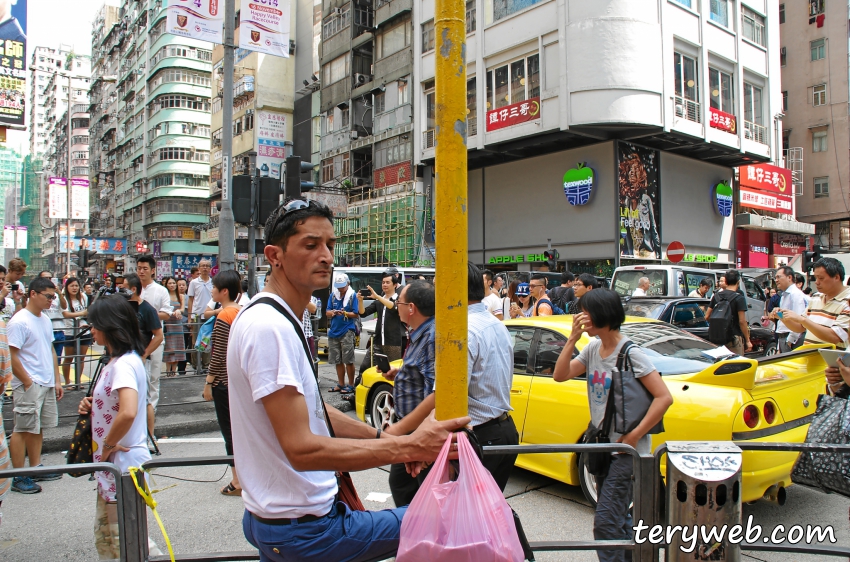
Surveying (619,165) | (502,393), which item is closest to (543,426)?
(502,393)

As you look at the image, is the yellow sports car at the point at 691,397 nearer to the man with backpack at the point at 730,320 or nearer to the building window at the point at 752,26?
the man with backpack at the point at 730,320

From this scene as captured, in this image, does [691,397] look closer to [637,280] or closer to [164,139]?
[637,280]

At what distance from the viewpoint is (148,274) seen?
8008 millimetres

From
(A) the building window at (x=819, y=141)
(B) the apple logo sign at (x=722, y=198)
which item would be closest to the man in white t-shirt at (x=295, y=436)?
(B) the apple logo sign at (x=722, y=198)

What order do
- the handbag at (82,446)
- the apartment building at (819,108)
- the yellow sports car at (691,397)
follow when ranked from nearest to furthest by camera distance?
the handbag at (82,446), the yellow sports car at (691,397), the apartment building at (819,108)

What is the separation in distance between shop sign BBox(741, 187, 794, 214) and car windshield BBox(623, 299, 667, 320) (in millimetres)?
19739

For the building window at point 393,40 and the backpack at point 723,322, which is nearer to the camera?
the backpack at point 723,322

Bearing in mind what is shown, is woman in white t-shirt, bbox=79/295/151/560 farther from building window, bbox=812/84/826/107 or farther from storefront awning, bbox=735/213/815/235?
building window, bbox=812/84/826/107

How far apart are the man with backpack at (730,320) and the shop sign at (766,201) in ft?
64.3

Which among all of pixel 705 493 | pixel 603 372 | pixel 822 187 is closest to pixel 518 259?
pixel 822 187

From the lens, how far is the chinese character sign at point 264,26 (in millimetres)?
10953

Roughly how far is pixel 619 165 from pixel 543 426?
721 inches

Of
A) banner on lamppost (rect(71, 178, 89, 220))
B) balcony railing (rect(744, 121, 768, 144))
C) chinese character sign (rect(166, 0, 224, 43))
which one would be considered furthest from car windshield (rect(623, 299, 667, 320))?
banner on lamppost (rect(71, 178, 89, 220))

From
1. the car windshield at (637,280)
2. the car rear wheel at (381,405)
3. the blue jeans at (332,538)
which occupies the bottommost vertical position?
the car rear wheel at (381,405)
